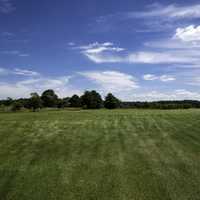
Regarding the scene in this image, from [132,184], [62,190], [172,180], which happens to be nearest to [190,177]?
[172,180]

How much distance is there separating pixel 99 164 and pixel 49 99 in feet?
223

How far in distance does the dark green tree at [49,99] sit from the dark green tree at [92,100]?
10.0m

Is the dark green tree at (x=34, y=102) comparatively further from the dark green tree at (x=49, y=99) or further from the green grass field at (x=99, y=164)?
the green grass field at (x=99, y=164)

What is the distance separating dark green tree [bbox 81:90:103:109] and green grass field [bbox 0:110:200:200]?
5526 cm

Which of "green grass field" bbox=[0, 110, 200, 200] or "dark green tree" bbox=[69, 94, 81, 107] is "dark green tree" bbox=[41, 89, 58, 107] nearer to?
"dark green tree" bbox=[69, 94, 81, 107]

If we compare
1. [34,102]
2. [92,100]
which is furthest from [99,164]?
[92,100]

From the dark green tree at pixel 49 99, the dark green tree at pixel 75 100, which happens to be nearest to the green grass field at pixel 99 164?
the dark green tree at pixel 49 99

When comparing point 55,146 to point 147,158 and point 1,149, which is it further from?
point 147,158

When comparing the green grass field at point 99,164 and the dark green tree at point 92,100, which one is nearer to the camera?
the green grass field at point 99,164

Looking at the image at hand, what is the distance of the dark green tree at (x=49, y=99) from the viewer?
75450mm

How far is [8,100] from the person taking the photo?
73188 millimetres

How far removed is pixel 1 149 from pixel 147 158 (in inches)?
277

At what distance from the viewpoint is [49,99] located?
75.6 meters

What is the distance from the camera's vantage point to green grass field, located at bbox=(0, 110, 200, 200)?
7281 mm
